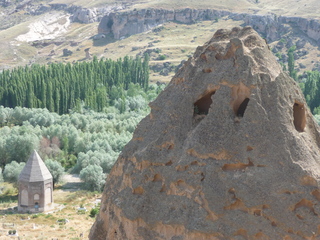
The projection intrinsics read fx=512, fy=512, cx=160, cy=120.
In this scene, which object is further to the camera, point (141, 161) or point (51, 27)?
point (51, 27)

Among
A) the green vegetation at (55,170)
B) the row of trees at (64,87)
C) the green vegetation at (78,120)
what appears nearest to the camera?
the green vegetation at (55,170)

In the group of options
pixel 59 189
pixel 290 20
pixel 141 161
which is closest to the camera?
pixel 141 161

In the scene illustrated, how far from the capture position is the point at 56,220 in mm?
29438

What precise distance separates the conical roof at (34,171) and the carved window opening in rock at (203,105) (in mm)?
21221

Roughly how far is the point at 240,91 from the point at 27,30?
143022 mm

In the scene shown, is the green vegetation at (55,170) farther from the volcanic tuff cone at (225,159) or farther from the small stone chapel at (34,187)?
the volcanic tuff cone at (225,159)

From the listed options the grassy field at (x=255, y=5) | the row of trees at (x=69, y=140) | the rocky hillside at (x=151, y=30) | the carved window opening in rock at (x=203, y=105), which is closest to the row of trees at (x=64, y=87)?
the row of trees at (x=69, y=140)

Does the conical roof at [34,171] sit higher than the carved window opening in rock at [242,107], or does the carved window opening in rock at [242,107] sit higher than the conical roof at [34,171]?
the carved window opening in rock at [242,107]

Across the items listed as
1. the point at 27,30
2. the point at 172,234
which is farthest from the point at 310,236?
the point at 27,30

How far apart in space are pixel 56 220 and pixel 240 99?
20175 millimetres

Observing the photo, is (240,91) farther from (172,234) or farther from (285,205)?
(172,234)

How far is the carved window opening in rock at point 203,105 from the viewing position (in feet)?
41.6

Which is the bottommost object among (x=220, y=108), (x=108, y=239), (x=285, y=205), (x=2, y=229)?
(x=2, y=229)

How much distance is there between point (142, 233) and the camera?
38.4ft
